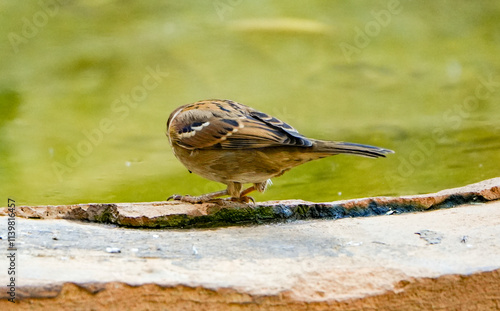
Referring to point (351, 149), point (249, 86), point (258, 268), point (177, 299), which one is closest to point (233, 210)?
point (351, 149)

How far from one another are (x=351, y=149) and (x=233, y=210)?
2.31 ft

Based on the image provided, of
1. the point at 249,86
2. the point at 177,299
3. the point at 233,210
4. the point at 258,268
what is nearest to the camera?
the point at 177,299

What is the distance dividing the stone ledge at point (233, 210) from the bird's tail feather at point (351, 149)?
36 cm

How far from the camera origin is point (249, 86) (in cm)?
629

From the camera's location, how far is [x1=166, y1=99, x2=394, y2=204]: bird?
11.3 feet

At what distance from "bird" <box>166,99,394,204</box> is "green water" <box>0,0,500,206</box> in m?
1.32

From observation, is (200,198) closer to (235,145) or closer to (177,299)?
(235,145)

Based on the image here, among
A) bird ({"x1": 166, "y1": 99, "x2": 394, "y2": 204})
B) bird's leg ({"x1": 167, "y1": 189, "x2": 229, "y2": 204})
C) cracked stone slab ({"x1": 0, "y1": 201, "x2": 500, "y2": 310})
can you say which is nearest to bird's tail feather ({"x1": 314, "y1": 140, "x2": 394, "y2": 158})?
bird ({"x1": 166, "y1": 99, "x2": 394, "y2": 204})

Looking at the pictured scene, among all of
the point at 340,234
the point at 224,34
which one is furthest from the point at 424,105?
the point at 340,234

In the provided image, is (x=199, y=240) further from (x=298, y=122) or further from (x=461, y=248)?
(x=298, y=122)

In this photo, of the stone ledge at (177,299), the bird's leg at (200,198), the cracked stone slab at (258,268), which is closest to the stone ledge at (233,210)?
the bird's leg at (200,198)

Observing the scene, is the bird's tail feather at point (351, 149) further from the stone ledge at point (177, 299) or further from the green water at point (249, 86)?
the green water at point (249, 86)

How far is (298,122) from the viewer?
605 cm

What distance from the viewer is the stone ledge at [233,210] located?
328 cm
